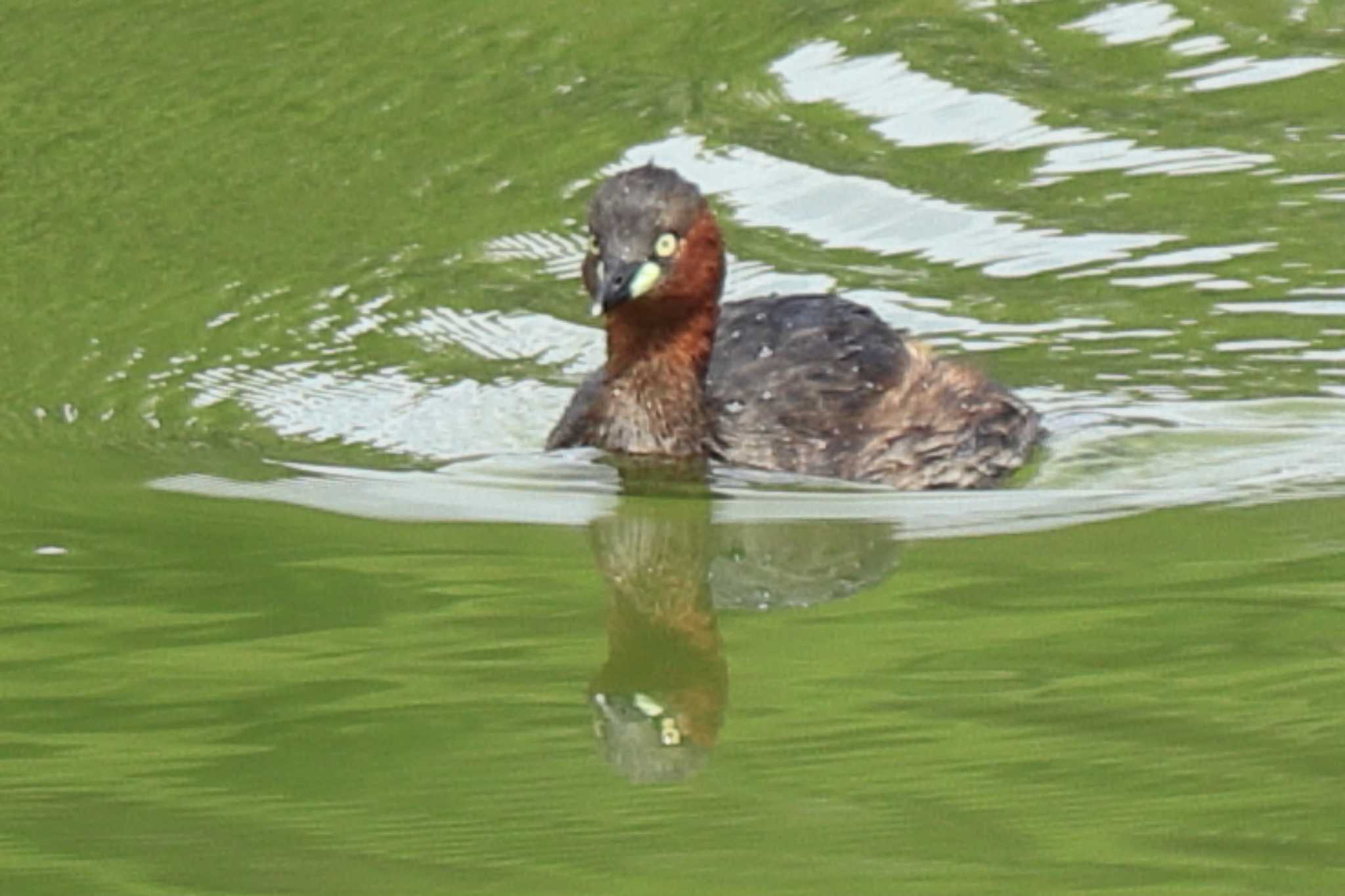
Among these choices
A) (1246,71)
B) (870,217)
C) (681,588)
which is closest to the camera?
(681,588)

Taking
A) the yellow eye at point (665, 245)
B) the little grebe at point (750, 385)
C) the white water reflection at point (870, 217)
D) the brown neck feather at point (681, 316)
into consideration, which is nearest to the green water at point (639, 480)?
the white water reflection at point (870, 217)

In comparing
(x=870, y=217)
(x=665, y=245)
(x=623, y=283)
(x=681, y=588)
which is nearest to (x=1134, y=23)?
(x=870, y=217)

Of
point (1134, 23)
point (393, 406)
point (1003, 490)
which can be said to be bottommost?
point (1003, 490)

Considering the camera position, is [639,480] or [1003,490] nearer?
[1003,490]

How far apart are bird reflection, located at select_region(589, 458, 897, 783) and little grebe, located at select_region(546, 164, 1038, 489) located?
7.4 inches

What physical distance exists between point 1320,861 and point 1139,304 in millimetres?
5595

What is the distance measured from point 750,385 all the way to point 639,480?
1.82 ft

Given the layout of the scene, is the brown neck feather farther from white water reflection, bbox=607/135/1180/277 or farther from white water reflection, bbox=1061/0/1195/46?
white water reflection, bbox=1061/0/1195/46

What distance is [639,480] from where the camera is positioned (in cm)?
909

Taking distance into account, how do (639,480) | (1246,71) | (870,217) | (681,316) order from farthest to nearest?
1. (1246,71)
2. (870,217)
3. (681,316)
4. (639,480)

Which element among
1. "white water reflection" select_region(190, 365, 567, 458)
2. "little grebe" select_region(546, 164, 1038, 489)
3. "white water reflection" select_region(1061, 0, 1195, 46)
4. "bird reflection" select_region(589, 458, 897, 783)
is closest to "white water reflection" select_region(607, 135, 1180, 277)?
"little grebe" select_region(546, 164, 1038, 489)

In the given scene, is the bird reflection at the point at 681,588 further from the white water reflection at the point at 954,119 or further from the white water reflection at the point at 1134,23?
the white water reflection at the point at 1134,23

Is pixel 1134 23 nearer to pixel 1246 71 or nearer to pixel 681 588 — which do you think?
pixel 1246 71

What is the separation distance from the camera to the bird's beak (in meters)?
8.82
